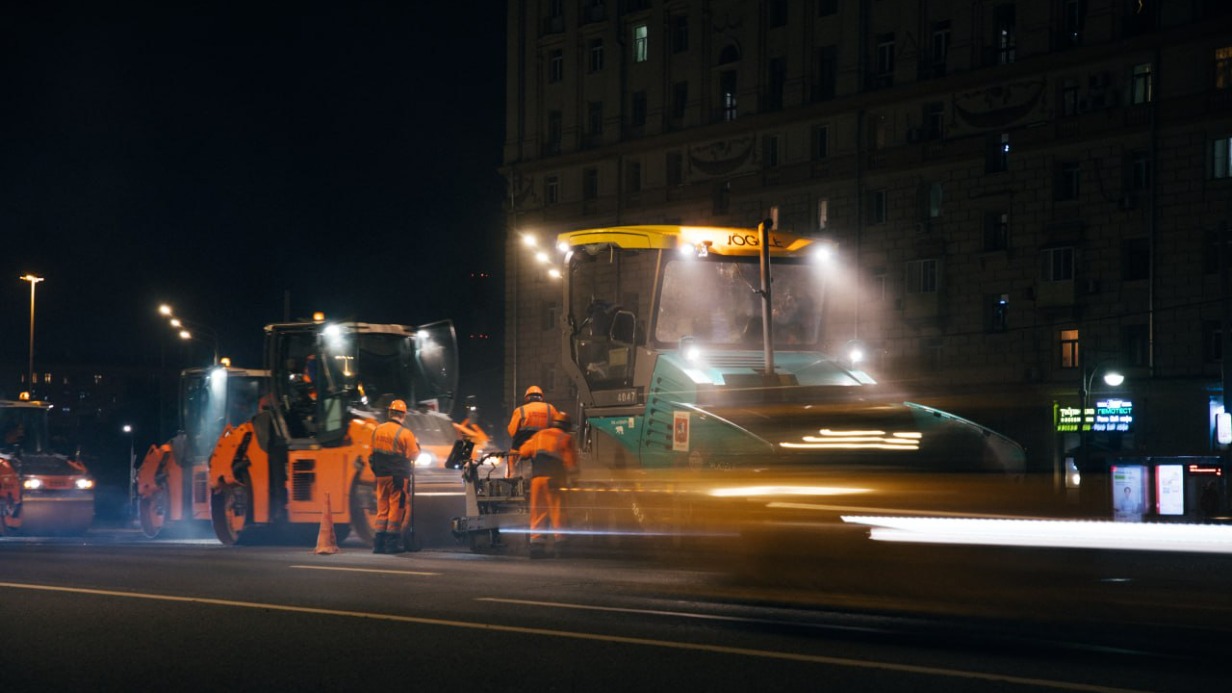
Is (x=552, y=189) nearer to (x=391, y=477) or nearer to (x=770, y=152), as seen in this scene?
(x=770, y=152)

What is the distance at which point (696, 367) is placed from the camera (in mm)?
16891

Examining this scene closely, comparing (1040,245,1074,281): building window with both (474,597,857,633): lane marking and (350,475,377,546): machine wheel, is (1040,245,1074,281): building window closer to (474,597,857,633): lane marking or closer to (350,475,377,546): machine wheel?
(350,475,377,546): machine wheel

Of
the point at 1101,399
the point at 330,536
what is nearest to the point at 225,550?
the point at 330,536

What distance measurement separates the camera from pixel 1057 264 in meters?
49.5

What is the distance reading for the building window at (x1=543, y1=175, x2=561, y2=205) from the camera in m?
64.0

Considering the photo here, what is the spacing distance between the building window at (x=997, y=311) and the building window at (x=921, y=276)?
2.11 meters

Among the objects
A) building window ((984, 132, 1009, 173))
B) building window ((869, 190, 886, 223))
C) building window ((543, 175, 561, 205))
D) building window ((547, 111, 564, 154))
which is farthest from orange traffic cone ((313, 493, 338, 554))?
building window ((547, 111, 564, 154))

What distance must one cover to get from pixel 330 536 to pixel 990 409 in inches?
386

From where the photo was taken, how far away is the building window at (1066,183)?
161 feet

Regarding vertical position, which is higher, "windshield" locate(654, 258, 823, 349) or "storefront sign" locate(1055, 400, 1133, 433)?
"windshield" locate(654, 258, 823, 349)

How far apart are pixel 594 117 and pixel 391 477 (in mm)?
44661

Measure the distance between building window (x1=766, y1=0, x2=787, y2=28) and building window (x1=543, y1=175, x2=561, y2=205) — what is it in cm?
1181

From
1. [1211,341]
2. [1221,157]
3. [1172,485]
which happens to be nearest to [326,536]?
[1172,485]

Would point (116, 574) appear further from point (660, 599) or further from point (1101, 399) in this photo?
point (1101, 399)
